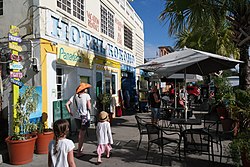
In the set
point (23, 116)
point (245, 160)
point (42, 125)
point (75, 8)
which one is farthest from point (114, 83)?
point (245, 160)

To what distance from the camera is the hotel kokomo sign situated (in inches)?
273

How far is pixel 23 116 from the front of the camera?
4906mm

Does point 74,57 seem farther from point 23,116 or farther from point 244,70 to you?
point 244,70

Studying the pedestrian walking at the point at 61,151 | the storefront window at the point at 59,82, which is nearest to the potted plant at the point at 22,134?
the storefront window at the point at 59,82

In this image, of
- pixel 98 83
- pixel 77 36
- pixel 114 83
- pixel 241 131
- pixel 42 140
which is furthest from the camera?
pixel 114 83

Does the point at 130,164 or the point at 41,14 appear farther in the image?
the point at 41,14

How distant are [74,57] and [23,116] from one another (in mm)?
3364

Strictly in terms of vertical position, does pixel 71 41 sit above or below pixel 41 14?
below

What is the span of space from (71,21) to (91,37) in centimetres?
172

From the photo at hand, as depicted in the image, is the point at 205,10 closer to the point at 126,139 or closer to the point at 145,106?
the point at 126,139

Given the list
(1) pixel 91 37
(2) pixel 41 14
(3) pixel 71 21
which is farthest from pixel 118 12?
(2) pixel 41 14

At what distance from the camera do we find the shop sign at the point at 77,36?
21.2 ft

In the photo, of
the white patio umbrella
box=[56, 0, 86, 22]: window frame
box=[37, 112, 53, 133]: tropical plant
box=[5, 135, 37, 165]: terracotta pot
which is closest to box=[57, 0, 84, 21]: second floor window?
box=[56, 0, 86, 22]: window frame

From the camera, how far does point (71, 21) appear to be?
7.46 m
